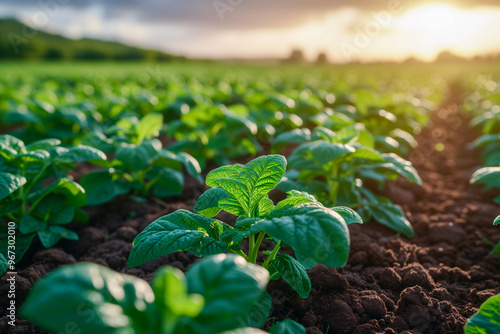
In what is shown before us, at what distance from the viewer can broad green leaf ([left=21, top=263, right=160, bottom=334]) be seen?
841 millimetres

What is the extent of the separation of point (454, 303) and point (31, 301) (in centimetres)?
192

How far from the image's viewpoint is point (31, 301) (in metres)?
0.84

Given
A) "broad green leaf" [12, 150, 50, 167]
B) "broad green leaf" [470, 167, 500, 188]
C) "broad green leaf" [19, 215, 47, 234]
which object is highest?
"broad green leaf" [470, 167, 500, 188]

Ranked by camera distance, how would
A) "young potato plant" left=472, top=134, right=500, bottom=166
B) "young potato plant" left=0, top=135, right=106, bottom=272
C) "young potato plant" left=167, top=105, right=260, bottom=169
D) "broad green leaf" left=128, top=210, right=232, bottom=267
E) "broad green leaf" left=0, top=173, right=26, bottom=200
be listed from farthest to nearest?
"young potato plant" left=167, top=105, right=260, bottom=169 < "young potato plant" left=472, top=134, right=500, bottom=166 < "young potato plant" left=0, top=135, right=106, bottom=272 < "broad green leaf" left=0, top=173, right=26, bottom=200 < "broad green leaf" left=128, top=210, right=232, bottom=267

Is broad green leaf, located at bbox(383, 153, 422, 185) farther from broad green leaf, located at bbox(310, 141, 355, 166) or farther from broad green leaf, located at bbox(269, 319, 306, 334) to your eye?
broad green leaf, located at bbox(269, 319, 306, 334)

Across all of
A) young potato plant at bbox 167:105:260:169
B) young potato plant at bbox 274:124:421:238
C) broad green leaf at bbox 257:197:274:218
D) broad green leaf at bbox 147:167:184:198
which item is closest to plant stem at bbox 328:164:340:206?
→ young potato plant at bbox 274:124:421:238

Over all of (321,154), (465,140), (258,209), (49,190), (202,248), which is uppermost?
(465,140)

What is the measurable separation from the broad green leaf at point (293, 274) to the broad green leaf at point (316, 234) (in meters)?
0.35

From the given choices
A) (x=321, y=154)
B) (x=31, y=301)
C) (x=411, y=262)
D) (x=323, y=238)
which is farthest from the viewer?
(x=411, y=262)

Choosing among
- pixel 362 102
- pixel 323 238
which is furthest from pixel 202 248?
pixel 362 102

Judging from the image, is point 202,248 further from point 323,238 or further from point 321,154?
point 321,154

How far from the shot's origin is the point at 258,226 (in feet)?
4.26

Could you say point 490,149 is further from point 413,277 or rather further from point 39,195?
point 39,195

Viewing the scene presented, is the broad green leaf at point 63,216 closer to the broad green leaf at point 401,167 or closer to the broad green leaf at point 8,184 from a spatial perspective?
the broad green leaf at point 8,184
